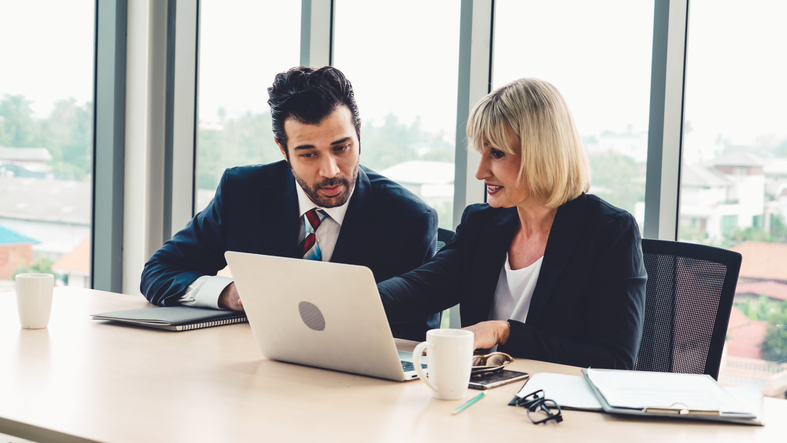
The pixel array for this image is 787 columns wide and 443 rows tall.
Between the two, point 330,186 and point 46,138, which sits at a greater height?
point 46,138

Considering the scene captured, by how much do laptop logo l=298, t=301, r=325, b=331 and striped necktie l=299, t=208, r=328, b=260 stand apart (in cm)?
77

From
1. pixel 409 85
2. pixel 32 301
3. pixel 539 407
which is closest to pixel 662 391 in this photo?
pixel 539 407

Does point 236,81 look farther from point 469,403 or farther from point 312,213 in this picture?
point 469,403

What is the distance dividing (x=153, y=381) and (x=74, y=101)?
8.06 feet

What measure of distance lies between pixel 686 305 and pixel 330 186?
968 millimetres

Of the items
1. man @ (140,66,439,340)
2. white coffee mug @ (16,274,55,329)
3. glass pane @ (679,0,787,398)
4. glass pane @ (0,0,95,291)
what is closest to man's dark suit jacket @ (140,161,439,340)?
man @ (140,66,439,340)

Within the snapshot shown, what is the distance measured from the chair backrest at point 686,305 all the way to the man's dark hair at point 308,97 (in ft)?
2.98

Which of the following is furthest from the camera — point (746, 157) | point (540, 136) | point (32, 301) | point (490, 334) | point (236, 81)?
point (236, 81)

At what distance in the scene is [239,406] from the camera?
1051mm

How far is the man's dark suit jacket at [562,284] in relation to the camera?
4.69 ft

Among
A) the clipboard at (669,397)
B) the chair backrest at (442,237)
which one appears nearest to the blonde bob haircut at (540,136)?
the chair backrest at (442,237)

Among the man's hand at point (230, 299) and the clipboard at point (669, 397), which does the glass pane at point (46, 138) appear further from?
the clipboard at point (669, 397)

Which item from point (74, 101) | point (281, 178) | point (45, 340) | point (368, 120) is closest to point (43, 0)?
point (74, 101)

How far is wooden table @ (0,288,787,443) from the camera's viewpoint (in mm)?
941
